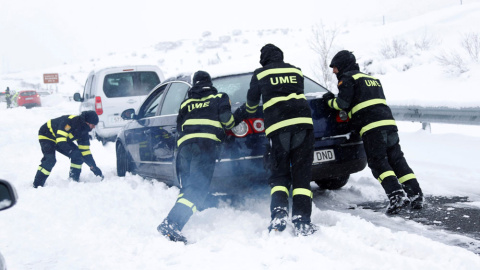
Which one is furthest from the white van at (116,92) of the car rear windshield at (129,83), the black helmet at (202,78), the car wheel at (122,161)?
the black helmet at (202,78)

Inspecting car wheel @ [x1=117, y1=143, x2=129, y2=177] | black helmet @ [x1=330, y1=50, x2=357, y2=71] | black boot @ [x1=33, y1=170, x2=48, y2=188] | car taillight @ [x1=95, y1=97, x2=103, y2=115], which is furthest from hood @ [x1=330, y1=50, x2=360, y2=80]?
car taillight @ [x1=95, y1=97, x2=103, y2=115]

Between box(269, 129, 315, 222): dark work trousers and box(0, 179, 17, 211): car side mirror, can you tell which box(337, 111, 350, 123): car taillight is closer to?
box(269, 129, 315, 222): dark work trousers

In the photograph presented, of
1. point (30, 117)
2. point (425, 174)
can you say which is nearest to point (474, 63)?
point (425, 174)

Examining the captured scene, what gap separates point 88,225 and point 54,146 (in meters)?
3.04

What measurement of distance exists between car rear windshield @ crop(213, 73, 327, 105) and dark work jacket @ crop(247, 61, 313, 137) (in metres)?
0.79

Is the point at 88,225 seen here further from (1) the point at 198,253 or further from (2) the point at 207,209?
(1) the point at 198,253

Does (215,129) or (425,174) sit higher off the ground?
(215,129)

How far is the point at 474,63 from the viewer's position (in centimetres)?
1475

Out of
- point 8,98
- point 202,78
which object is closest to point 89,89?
point 202,78

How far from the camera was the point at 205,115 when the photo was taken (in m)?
4.46

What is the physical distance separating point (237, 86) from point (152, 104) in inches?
67.6

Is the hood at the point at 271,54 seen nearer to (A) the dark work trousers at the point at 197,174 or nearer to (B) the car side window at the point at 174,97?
(A) the dark work trousers at the point at 197,174

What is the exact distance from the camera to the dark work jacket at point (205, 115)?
4.39 meters

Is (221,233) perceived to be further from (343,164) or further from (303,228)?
(343,164)
